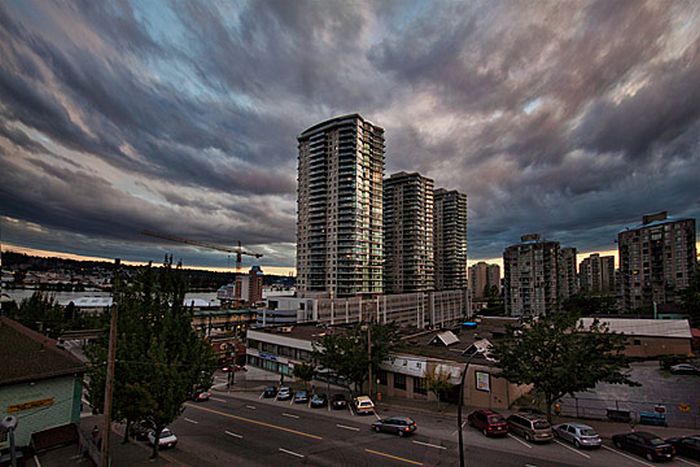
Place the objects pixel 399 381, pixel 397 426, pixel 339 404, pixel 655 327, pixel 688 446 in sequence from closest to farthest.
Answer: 1. pixel 688 446
2. pixel 397 426
3. pixel 339 404
4. pixel 399 381
5. pixel 655 327

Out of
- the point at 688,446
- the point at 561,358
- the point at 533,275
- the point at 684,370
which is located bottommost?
the point at 684,370

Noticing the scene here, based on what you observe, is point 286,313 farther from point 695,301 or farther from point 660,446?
point 695,301

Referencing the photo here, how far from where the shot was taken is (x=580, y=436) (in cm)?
2217

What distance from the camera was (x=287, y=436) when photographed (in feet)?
86.8

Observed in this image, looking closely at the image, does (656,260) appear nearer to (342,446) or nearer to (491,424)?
(491,424)

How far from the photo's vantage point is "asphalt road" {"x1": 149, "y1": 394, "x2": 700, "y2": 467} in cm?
2089

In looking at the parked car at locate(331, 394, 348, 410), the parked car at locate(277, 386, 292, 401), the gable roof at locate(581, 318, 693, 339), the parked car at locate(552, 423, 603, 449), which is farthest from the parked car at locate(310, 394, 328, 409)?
the gable roof at locate(581, 318, 693, 339)

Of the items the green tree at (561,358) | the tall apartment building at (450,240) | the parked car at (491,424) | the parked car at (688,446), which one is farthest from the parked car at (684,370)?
the tall apartment building at (450,240)

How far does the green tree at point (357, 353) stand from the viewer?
1396 inches

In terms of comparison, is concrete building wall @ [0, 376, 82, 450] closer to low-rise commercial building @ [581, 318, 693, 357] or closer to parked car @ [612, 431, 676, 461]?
parked car @ [612, 431, 676, 461]

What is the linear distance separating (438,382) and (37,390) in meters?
29.7

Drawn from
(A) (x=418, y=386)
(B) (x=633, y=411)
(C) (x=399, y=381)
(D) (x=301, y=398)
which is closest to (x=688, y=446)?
(B) (x=633, y=411)

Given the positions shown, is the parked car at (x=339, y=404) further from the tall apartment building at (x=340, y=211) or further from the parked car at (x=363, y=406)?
the tall apartment building at (x=340, y=211)

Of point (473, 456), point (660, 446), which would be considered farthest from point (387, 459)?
point (660, 446)
